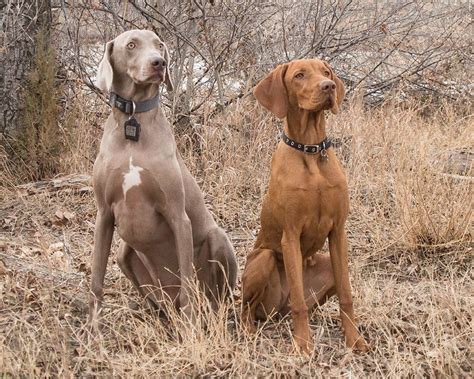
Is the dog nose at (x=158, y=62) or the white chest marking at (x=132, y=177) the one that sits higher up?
the dog nose at (x=158, y=62)

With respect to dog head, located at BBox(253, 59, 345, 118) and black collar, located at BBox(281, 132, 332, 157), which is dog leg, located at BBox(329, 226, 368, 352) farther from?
dog head, located at BBox(253, 59, 345, 118)

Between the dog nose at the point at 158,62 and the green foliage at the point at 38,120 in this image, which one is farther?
the green foliage at the point at 38,120

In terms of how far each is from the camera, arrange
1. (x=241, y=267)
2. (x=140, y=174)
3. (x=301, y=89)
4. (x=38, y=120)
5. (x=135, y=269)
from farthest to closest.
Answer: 1. (x=38, y=120)
2. (x=241, y=267)
3. (x=135, y=269)
4. (x=140, y=174)
5. (x=301, y=89)

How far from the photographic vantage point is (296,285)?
3.74m

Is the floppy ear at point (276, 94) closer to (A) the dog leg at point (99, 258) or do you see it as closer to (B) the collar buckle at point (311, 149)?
(B) the collar buckle at point (311, 149)

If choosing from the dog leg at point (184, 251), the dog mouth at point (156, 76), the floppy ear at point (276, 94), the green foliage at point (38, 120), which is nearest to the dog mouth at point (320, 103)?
the floppy ear at point (276, 94)

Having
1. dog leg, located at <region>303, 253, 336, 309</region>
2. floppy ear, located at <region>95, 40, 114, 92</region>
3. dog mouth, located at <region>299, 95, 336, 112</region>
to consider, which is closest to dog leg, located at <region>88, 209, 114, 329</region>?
floppy ear, located at <region>95, 40, 114, 92</region>

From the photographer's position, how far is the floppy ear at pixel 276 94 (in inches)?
150

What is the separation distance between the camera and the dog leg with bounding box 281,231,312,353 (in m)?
3.72

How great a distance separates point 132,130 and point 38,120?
323 centimetres

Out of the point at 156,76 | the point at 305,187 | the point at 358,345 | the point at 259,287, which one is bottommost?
the point at 358,345

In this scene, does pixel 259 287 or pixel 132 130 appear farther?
pixel 259 287

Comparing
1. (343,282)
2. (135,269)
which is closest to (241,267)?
(135,269)

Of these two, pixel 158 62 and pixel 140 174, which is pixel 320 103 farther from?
pixel 140 174
